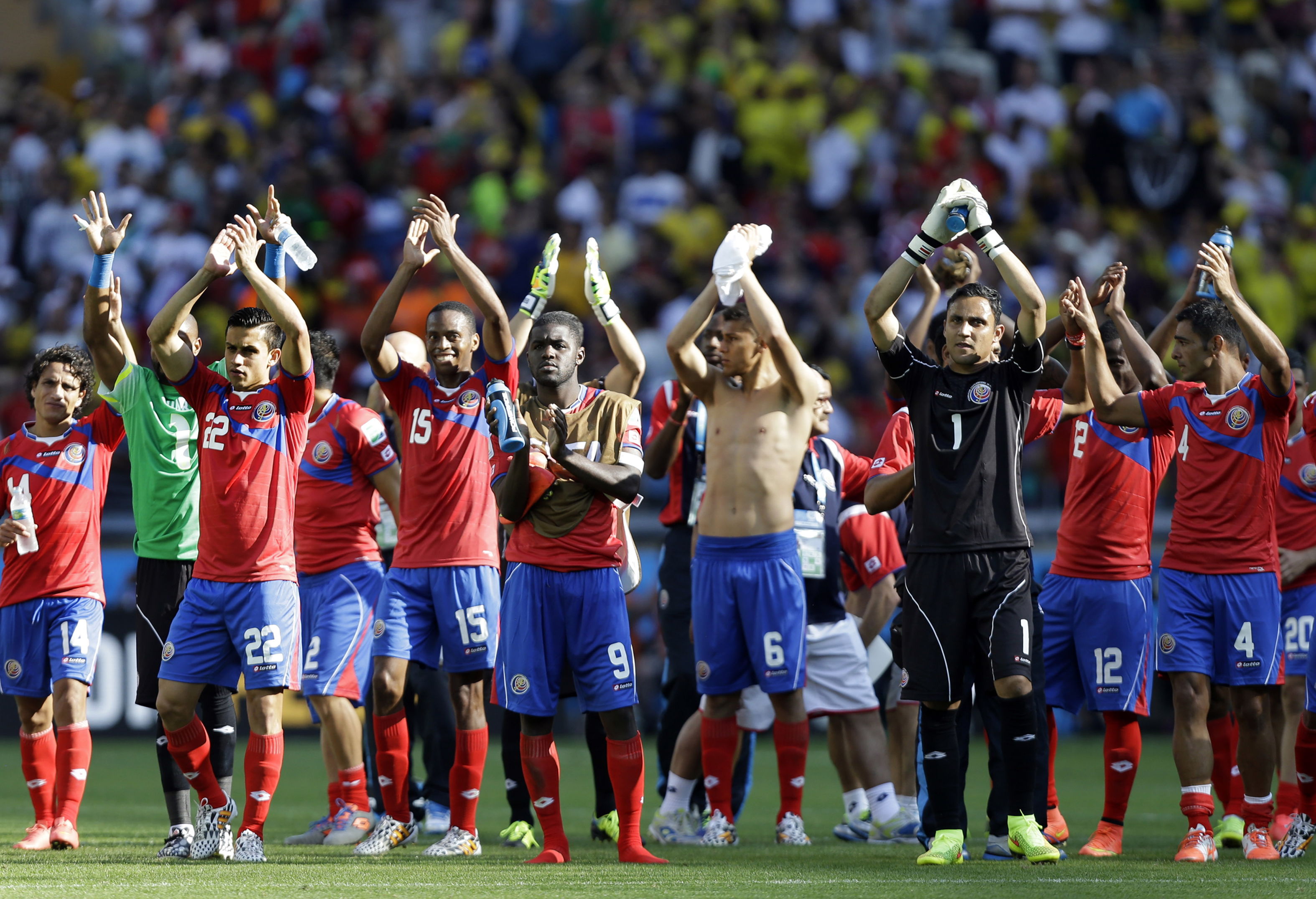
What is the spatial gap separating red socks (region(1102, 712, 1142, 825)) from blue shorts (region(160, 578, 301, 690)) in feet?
13.5

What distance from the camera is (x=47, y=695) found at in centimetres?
864

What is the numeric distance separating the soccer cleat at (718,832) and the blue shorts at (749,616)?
2.55ft

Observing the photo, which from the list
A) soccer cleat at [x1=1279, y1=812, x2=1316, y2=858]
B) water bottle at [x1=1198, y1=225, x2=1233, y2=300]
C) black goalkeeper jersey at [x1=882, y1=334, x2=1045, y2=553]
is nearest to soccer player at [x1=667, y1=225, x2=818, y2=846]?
black goalkeeper jersey at [x1=882, y1=334, x2=1045, y2=553]

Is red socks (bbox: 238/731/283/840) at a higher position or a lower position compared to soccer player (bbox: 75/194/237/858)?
lower

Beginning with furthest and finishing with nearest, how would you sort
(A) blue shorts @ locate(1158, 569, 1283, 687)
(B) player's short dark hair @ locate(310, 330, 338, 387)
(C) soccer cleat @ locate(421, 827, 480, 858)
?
(B) player's short dark hair @ locate(310, 330, 338, 387) → (A) blue shorts @ locate(1158, 569, 1283, 687) → (C) soccer cleat @ locate(421, 827, 480, 858)

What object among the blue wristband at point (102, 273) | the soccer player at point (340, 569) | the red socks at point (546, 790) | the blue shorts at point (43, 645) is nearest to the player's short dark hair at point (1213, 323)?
the red socks at point (546, 790)

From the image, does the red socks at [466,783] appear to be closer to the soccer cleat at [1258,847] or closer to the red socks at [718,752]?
the red socks at [718,752]

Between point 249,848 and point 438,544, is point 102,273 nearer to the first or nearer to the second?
point 438,544

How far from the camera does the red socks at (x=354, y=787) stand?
894 cm

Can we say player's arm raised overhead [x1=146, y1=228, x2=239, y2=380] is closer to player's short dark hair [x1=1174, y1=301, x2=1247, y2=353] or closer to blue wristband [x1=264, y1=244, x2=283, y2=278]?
blue wristband [x1=264, y1=244, x2=283, y2=278]

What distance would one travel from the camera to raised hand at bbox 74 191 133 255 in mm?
7918

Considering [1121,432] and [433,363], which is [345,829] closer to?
[433,363]

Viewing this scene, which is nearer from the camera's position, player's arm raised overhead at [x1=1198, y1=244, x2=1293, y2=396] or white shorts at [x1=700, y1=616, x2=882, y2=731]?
player's arm raised overhead at [x1=1198, y1=244, x2=1293, y2=396]

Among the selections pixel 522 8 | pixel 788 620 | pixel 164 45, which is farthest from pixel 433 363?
pixel 164 45
